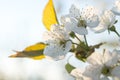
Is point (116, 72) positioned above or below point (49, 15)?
below

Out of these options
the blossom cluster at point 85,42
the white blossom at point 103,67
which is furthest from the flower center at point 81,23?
the white blossom at point 103,67

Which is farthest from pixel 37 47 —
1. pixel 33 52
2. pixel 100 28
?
pixel 100 28

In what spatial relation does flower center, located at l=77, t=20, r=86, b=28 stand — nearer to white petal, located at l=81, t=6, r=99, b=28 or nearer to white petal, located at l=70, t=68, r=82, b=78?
white petal, located at l=81, t=6, r=99, b=28

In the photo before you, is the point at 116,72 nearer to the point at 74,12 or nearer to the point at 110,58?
the point at 110,58

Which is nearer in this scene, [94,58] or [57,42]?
[94,58]

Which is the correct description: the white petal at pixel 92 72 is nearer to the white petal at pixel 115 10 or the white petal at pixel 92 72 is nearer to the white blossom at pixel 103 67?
the white blossom at pixel 103 67

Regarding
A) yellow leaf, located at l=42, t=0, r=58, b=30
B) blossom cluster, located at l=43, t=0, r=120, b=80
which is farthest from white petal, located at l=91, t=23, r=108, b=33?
yellow leaf, located at l=42, t=0, r=58, b=30
